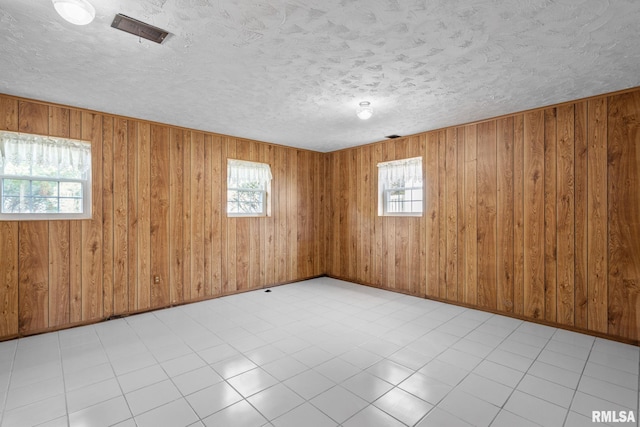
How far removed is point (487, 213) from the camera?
3979mm

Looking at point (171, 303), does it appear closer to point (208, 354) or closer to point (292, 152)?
point (208, 354)

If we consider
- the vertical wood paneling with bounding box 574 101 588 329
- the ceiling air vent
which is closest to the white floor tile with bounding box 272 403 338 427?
the ceiling air vent

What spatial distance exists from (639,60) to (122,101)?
193 inches

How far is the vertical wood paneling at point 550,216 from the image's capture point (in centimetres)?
344

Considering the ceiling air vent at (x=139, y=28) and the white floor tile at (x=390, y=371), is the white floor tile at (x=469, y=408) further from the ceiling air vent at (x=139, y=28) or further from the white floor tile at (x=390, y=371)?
the ceiling air vent at (x=139, y=28)

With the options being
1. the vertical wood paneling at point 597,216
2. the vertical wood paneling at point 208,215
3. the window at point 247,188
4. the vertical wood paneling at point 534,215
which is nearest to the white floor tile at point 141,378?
the vertical wood paneling at point 208,215

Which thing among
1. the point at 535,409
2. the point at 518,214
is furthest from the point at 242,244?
the point at 535,409

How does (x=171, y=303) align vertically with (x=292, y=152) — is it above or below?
below

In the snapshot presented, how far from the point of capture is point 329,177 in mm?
6176

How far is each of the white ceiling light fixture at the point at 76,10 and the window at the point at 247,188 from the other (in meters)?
3.08

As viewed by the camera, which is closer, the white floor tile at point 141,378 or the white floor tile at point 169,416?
the white floor tile at point 169,416

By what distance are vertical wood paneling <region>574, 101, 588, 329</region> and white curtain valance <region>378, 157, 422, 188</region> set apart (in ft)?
6.25

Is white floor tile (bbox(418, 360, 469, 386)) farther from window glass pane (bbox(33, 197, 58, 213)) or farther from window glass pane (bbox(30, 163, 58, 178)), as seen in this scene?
window glass pane (bbox(30, 163, 58, 178))

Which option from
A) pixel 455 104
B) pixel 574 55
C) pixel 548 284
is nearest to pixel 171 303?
pixel 455 104
